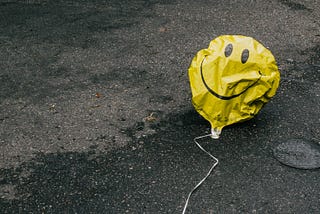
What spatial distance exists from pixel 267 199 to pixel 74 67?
3073 mm

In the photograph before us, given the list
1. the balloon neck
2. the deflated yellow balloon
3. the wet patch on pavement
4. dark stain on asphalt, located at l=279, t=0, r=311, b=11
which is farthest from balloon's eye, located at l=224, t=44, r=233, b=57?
dark stain on asphalt, located at l=279, t=0, r=311, b=11

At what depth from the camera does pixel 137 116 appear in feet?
16.4

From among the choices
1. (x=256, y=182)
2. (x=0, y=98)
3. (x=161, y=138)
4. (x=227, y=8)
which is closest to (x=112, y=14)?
(x=227, y=8)

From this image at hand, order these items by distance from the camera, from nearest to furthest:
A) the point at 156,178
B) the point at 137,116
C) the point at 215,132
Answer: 1. the point at 156,178
2. the point at 215,132
3. the point at 137,116

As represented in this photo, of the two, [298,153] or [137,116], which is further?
[137,116]

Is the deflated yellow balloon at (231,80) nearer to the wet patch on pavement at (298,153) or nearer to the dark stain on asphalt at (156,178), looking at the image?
the dark stain on asphalt at (156,178)

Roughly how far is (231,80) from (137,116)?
109cm

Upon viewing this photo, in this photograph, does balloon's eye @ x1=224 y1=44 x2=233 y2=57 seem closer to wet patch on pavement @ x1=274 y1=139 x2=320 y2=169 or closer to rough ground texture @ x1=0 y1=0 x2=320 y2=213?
rough ground texture @ x1=0 y1=0 x2=320 y2=213

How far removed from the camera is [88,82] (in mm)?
5691

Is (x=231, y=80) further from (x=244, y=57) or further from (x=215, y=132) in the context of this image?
(x=215, y=132)

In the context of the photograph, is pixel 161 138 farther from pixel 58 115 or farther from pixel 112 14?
pixel 112 14

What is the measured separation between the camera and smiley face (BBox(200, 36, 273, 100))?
4.41 metres

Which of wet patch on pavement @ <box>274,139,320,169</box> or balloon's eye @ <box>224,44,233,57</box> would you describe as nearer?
wet patch on pavement @ <box>274,139,320,169</box>

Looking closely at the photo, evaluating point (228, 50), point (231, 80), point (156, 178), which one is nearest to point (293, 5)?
point (228, 50)
